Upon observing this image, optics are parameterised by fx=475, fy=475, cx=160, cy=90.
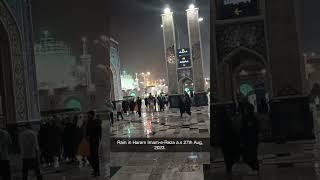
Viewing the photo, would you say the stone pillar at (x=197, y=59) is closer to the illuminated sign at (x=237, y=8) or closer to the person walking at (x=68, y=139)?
the person walking at (x=68, y=139)

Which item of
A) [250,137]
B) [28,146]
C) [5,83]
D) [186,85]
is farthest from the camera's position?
[186,85]

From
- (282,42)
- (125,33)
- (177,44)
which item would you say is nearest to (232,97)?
(282,42)

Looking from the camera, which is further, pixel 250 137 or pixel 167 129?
pixel 167 129

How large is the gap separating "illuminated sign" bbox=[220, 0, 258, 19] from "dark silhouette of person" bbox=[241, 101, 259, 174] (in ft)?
3.89

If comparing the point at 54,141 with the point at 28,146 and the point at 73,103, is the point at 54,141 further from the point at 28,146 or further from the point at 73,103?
the point at 73,103

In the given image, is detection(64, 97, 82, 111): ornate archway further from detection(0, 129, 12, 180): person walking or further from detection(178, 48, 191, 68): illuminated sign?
detection(178, 48, 191, 68): illuminated sign

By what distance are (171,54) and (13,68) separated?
38.1ft

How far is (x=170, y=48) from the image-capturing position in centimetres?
2127

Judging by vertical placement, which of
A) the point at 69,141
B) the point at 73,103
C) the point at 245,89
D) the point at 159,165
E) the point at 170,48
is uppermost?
the point at 170,48

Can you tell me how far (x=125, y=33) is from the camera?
13203mm

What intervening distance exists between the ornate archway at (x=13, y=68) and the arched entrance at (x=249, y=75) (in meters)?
5.66

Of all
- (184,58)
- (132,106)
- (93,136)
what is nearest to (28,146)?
(93,136)

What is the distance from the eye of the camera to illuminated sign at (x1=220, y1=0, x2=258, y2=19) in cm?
582

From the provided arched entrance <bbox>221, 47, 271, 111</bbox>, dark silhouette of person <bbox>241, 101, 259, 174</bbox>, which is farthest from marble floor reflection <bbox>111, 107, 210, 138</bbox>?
dark silhouette of person <bbox>241, 101, 259, 174</bbox>
